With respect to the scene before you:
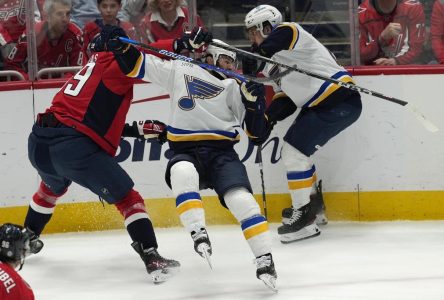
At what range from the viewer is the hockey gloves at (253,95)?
187 inches

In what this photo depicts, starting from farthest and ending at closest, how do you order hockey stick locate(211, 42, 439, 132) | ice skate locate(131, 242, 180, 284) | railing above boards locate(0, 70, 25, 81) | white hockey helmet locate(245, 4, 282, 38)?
1. railing above boards locate(0, 70, 25, 81)
2. white hockey helmet locate(245, 4, 282, 38)
3. hockey stick locate(211, 42, 439, 132)
4. ice skate locate(131, 242, 180, 284)

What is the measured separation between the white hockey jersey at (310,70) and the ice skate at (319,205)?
51 cm

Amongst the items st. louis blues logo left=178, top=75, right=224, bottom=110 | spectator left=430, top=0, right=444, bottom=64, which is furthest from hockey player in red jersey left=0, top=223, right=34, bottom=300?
spectator left=430, top=0, right=444, bottom=64

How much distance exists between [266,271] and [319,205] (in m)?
1.36

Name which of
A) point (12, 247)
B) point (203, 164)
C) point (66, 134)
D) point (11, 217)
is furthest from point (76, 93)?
point (12, 247)

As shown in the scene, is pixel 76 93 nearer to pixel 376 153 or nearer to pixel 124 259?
pixel 124 259

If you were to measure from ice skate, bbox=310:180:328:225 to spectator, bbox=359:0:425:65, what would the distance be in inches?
29.2

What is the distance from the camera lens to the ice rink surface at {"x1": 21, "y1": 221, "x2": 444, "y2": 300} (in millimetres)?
4727

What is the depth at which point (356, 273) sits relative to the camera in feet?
16.3

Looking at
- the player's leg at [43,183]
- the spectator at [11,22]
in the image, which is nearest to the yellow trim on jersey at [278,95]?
the player's leg at [43,183]

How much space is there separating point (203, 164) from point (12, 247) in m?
1.50

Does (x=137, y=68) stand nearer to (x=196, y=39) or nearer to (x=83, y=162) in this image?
(x=196, y=39)

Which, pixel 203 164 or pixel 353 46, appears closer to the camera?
pixel 203 164

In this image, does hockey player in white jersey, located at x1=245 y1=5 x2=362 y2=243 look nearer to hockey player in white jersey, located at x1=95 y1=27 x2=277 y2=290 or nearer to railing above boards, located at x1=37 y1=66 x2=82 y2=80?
hockey player in white jersey, located at x1=95 y1=27 x2=277 y2=290
